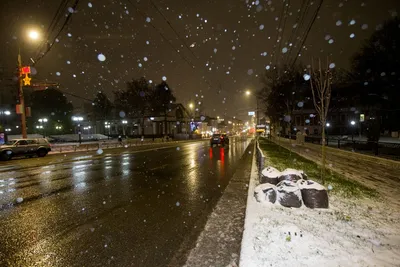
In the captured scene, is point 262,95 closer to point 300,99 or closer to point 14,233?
point 300,99

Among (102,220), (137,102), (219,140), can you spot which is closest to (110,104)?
(137,102)

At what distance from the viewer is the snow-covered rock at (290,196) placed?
5504 mm

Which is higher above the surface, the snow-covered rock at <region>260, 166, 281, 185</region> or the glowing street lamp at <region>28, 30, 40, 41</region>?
the glowing street lamp at <region>28, 30, 40, 41</region>

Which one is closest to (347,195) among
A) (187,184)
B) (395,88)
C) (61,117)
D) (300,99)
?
(187,184)

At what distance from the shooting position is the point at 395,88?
1981 centimetres

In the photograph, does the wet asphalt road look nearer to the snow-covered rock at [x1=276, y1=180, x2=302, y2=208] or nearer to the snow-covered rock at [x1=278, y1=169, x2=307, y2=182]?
the snow-covered rock at [x1=276, y1=180, x2=302, y2=208]

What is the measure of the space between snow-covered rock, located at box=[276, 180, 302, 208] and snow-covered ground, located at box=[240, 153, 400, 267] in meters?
0.15

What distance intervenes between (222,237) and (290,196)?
218cm

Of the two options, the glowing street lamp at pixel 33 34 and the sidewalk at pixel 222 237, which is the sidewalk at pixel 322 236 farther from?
the glowing street lamp at pixel 33 34

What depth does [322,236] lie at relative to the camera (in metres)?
4.04

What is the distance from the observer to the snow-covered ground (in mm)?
3354

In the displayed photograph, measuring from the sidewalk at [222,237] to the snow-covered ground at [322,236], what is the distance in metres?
0.23

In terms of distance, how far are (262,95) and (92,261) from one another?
1913 inches

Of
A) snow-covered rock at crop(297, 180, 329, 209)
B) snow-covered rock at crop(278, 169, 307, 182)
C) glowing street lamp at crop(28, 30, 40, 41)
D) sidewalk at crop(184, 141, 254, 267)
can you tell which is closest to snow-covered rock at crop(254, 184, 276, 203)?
sidewalk at crop(184, 141, 254, 267)
